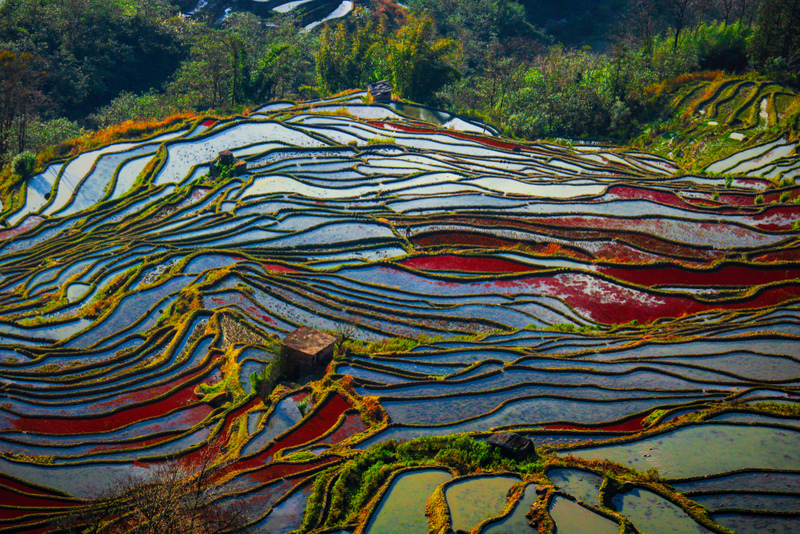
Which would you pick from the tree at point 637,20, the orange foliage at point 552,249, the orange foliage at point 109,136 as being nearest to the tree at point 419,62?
the orange foliage at point 109,136

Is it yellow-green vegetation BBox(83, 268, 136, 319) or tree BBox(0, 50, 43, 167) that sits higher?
tree BBox(0, 50, 43, 167)

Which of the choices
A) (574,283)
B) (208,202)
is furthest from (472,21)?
(574,283)

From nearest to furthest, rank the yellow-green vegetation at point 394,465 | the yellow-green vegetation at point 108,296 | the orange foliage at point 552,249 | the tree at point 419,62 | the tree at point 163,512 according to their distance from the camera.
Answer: the tree at point 163,512, the yellow-green vegetation at point 394,465, the yellow-green vegetation at point 108,296, the orange foliage at point 552,249, the tree at point 419,62

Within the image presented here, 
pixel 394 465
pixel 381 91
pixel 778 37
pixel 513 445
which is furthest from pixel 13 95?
pixel 778 37

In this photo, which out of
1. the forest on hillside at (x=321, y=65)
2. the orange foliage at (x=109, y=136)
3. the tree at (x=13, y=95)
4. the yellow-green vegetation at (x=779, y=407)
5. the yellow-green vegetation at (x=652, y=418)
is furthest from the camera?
the forest on hillside at (x=321, y=65)

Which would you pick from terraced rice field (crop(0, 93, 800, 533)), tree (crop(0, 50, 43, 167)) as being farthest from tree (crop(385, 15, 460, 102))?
tree (crop(0, 50, 43, 167))

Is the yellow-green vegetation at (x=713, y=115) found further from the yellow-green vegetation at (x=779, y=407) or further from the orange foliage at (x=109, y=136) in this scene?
the orange foliage at (x=109, y=136)

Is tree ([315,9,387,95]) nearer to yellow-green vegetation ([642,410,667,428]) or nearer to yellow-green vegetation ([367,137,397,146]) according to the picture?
yellow-green vegetation ([367,137,397,146])
